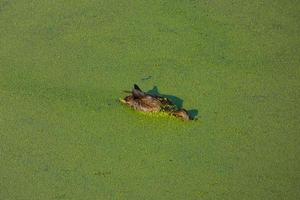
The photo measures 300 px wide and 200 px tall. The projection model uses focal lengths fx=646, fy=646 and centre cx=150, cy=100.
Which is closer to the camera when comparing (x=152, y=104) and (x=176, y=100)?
(x=152, y=104)

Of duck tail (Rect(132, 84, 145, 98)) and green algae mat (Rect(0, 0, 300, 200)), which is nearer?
green algae mat (Rect(0, 0, 300, 200))

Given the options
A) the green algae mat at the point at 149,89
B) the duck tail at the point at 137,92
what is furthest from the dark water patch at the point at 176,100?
the duck tail at the point at 137,92

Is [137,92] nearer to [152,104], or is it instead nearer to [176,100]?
[152,104]

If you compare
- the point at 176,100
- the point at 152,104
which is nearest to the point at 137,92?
the point at 152,104

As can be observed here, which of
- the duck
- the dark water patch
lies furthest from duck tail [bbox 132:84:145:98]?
the dark water patch

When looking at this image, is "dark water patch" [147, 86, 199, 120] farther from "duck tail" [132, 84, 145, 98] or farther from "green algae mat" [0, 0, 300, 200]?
"duck tail" [132, 84, 145, 98]
